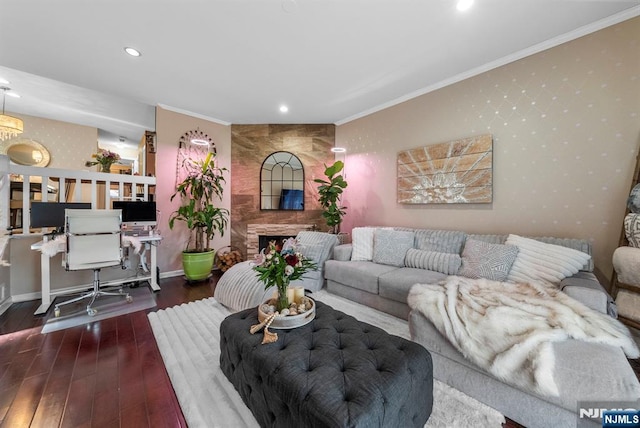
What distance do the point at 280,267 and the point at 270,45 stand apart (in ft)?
7.58

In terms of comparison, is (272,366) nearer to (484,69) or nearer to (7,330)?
(7,330)

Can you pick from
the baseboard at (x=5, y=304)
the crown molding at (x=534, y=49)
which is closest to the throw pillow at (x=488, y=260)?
the crown molding at (x=534, y=49)

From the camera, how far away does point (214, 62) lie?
271 centimetres

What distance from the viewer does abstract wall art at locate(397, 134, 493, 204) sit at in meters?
2.76

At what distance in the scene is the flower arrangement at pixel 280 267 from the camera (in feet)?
4.78

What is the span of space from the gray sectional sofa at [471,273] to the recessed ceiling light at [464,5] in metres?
2.13

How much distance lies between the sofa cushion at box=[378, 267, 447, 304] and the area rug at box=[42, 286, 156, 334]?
108 inches

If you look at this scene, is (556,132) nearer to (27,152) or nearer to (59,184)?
(59,184)

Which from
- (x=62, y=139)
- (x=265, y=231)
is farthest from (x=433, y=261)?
(x=62, y=139)

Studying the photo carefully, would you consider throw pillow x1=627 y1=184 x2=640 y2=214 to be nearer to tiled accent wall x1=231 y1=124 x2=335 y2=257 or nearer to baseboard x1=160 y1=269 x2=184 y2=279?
tiled accent wall x1=231 y1=124 x2=335 y2=257

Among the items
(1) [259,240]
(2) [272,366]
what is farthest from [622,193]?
(1) [259,240]

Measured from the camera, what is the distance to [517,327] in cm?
133

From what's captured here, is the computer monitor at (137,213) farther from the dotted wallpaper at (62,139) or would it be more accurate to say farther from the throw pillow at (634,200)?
the throw pillow at (634,200)

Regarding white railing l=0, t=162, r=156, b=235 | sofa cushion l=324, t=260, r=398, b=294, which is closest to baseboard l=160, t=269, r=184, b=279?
white railing l=0, t=162, r=156, b=235
